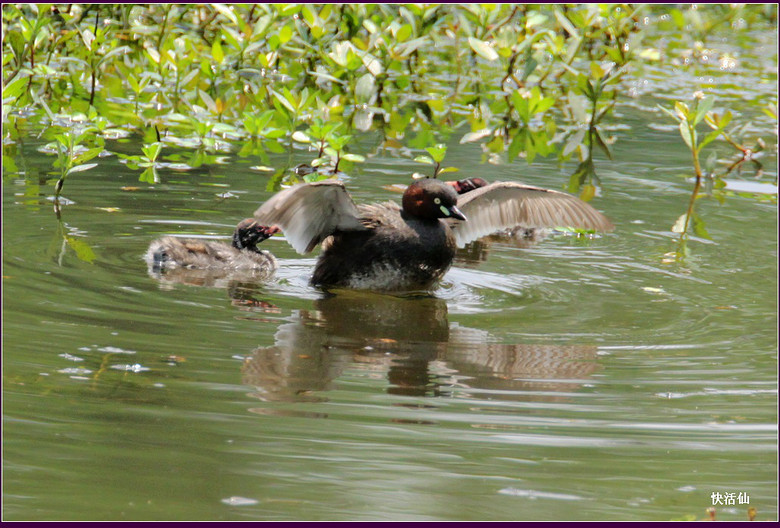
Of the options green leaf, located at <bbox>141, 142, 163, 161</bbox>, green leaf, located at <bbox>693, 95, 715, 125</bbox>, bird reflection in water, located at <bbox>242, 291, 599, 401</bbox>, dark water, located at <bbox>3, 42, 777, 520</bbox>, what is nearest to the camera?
dark water, located at <bbox>3, 42, 777, 520</bbox>

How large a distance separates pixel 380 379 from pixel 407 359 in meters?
0.46

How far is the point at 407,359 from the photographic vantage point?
18.8 ft

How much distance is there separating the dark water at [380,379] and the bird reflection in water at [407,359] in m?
0.02

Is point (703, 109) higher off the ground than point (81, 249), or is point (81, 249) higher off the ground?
point (703, 109)

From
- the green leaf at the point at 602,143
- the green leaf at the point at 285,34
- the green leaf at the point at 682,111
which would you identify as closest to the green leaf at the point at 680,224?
the green leaf at the point at 682,111

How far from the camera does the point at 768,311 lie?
6793 mm

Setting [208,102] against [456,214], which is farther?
[208,102]

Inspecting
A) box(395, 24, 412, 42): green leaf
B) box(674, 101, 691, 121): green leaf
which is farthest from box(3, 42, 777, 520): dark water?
box(395, 24, 412, 42): green leaf

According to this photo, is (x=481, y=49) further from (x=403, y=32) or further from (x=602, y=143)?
(x=602, y=143)

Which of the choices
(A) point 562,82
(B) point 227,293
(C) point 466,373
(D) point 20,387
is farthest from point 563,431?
(A) point 562,82

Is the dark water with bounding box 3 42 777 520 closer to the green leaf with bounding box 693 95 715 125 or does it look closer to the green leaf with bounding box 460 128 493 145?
the green leaf with bounding box 693 95 715 125

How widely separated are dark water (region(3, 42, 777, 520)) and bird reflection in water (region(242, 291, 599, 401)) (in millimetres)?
20

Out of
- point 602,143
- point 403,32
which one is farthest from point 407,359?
point 403,32

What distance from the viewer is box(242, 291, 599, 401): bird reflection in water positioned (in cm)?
521
